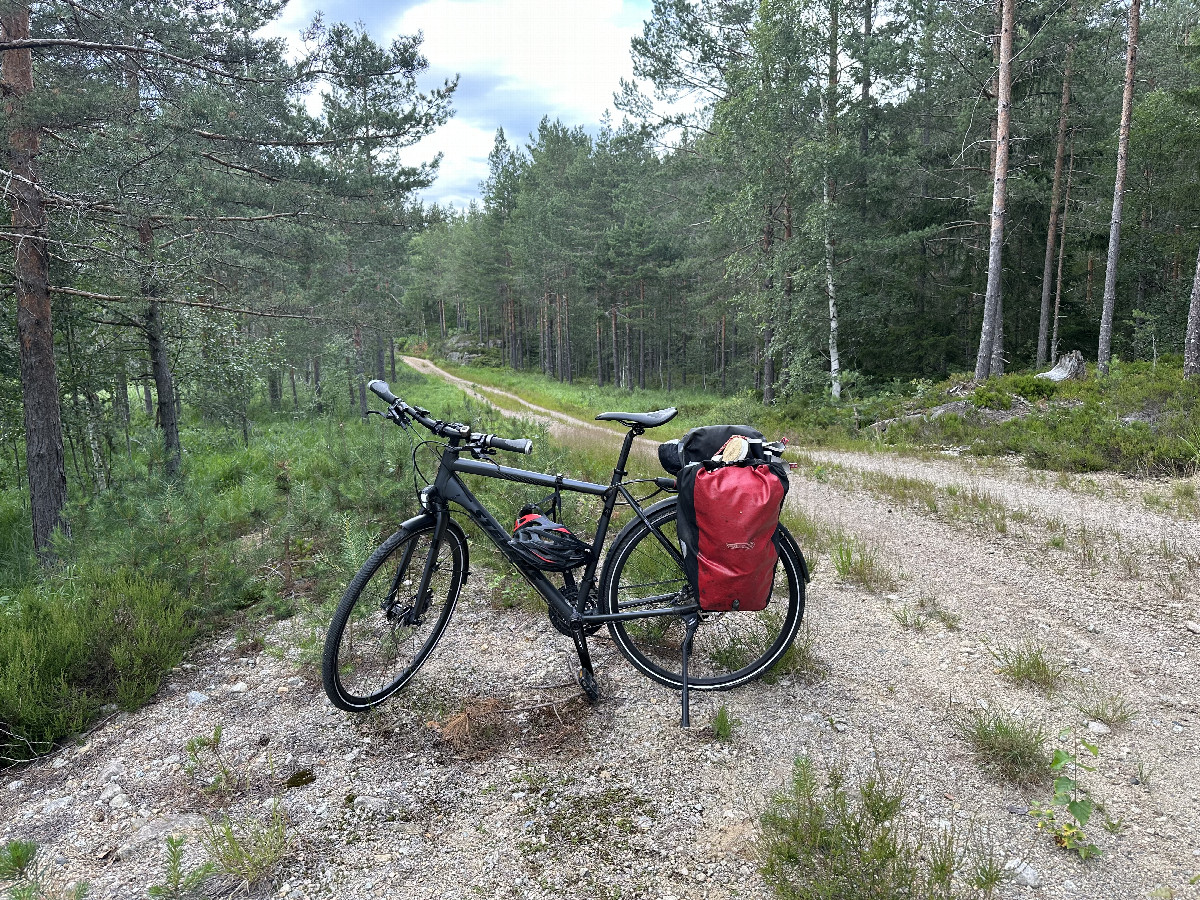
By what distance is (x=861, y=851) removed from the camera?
83.5 inches

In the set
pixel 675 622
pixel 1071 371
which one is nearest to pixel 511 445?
pixel 675 622

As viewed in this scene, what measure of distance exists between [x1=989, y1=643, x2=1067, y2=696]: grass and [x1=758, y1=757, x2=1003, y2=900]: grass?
1319 mm

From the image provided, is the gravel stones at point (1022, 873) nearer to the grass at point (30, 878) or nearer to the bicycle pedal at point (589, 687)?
the bicycle pedal at point (589, 687)

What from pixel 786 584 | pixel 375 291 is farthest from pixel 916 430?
pixel 375 291

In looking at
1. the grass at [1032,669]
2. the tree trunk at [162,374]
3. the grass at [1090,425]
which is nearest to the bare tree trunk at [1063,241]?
the grass at [1090,425]

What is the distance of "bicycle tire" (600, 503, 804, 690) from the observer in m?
3.21

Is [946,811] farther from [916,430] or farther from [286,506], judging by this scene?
[916,430]

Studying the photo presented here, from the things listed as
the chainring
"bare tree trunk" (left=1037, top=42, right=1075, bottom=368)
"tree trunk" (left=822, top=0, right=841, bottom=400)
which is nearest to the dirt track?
the chainring

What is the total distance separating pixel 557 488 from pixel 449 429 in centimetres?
65

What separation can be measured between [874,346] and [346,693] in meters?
23.9

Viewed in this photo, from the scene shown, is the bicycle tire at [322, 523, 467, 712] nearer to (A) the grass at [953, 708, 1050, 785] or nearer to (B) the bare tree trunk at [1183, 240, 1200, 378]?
(A) the grass at [953, 708, 1050, 785]

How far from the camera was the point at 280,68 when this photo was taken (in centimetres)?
750

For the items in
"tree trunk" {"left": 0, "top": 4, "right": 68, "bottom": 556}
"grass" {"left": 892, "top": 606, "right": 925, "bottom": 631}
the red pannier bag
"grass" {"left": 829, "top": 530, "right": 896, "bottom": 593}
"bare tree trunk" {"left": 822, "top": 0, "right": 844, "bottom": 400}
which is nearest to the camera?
the red pannier bag

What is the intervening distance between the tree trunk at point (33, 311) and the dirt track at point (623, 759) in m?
4.58
